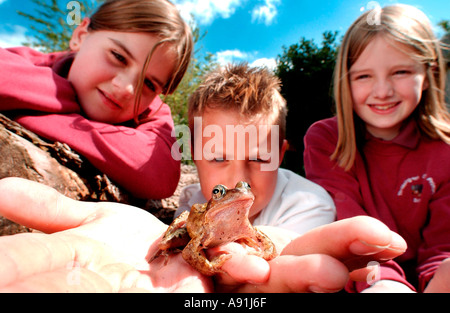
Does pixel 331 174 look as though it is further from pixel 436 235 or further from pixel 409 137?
pixel 436 235

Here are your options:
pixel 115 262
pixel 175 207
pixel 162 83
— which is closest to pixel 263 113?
pixel 162 83

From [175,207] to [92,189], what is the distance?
126 cm

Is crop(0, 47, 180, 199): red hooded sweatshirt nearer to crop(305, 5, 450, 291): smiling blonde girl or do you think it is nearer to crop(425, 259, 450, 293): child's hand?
crop(305, 5, 450, 291): smiling blonde girl

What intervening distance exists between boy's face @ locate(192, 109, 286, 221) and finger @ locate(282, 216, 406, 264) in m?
1.47

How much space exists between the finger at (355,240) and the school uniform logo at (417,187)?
189cm

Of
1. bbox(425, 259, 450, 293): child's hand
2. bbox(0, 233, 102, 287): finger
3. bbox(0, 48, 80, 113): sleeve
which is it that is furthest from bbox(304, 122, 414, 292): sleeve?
bbox(0, 48, 80, 113): sleeve

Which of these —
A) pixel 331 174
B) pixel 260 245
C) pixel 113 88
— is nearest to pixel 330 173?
pixel 331 174

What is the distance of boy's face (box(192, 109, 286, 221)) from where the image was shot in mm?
2740

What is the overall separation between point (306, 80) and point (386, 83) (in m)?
4.14

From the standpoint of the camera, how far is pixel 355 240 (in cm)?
117

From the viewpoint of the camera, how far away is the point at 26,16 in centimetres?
414

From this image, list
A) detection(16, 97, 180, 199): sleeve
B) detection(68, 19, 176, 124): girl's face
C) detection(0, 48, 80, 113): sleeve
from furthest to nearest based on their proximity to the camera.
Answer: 1. detection(68, 19, 176, 124): girl's face
2. detection(16, 97, 180, 199): sleeve
3. detection(0, 48, 80, 113): sleeve
